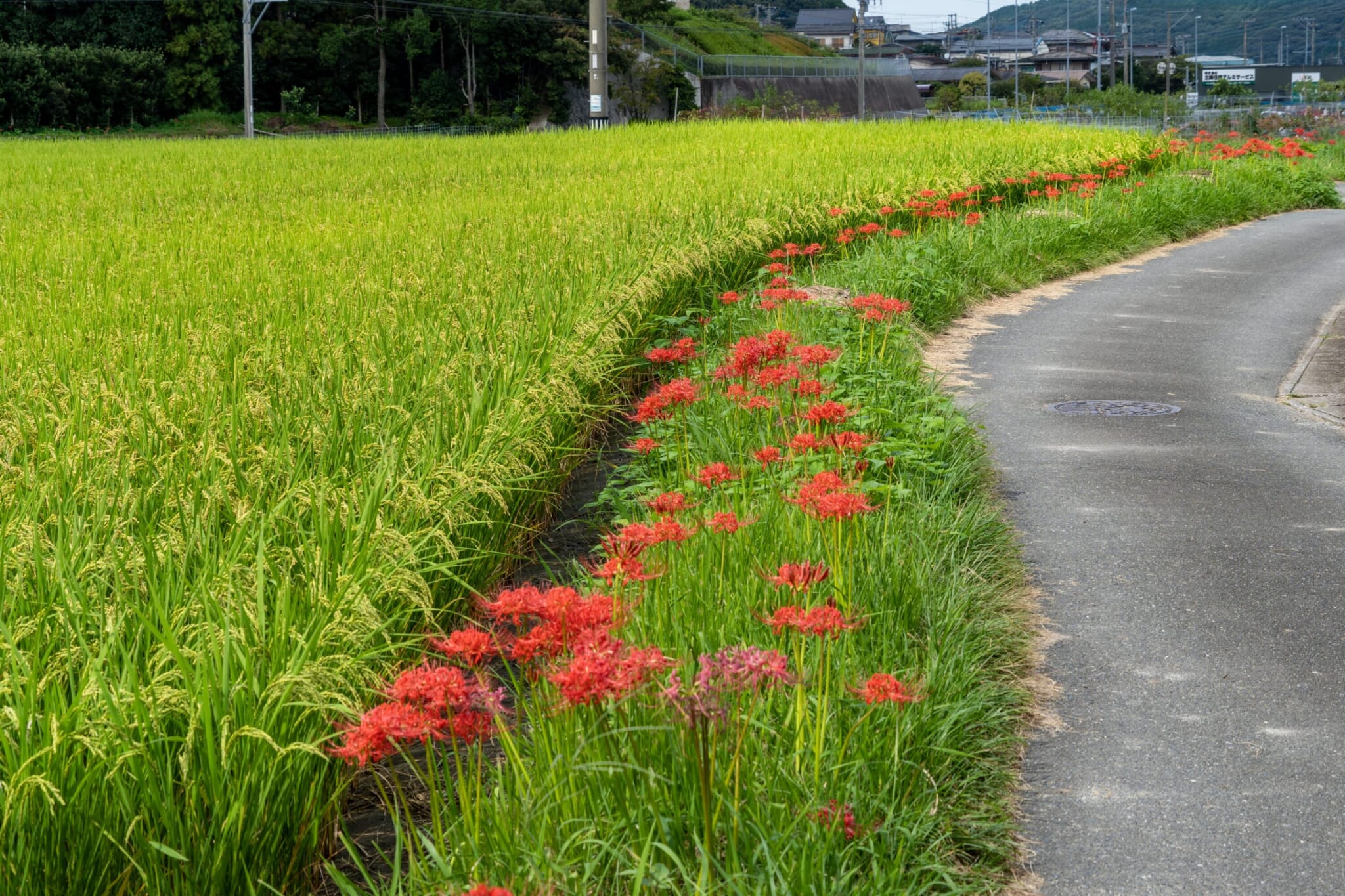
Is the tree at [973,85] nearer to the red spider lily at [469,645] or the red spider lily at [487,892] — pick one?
the red spider lily at [469,645]

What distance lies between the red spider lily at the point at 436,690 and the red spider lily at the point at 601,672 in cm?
18

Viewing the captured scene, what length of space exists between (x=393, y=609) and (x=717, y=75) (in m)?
74.7

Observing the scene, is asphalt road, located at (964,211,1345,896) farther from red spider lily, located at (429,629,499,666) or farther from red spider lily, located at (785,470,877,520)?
red spider lily, located at (429,629,499,666)

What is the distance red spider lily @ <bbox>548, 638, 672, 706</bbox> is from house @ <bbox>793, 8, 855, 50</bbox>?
18951cm

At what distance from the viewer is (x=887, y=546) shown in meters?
5.19

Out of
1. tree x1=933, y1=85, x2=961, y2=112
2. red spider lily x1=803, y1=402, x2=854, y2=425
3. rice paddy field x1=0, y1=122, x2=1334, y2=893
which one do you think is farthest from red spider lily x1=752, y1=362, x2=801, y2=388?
tree x1=933, y1=85, x2=961, y2=112

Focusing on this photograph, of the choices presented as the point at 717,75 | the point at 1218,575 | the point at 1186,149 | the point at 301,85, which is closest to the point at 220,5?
the point at 301,85

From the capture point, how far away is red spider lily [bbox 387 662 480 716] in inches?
102

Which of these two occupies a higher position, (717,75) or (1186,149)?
(717,75)

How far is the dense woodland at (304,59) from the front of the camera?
52.2 m

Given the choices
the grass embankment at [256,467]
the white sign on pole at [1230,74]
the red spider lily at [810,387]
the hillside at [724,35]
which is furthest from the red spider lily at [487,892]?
the white sign on pole at [1230,74]

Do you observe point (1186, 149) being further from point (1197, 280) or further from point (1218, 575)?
point (1218, 575)

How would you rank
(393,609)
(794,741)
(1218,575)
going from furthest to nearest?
1. (1218,575)
2. (393,609)
3. (794,741)

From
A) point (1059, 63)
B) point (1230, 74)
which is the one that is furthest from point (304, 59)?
point (1059, 63)
